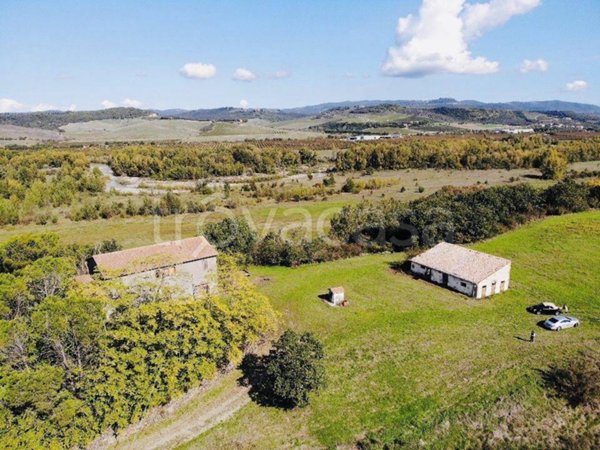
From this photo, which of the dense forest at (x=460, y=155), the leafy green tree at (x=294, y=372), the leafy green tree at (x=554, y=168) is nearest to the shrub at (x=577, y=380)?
the leafy green tree at (x=294, y=372)

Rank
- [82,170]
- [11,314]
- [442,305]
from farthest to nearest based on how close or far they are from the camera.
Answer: [82,170]
[442,305]
[11,314]

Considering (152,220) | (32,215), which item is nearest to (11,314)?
(152,220)

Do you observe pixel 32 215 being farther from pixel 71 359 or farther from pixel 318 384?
pixel 318 384

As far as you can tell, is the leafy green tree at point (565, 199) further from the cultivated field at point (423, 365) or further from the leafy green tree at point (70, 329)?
the leafy green tree at point (70, 329)

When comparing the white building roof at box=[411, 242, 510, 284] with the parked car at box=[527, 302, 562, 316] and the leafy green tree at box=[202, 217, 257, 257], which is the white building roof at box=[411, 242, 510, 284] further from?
the leafy green tree at box=[202, 217, 257, 257]

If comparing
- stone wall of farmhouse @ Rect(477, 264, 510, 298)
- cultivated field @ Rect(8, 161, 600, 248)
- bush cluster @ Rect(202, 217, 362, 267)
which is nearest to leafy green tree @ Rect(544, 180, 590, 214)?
cultivated field @ Rect(8, 161, 600, 248)

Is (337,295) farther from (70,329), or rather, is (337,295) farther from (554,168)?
(554,168)
